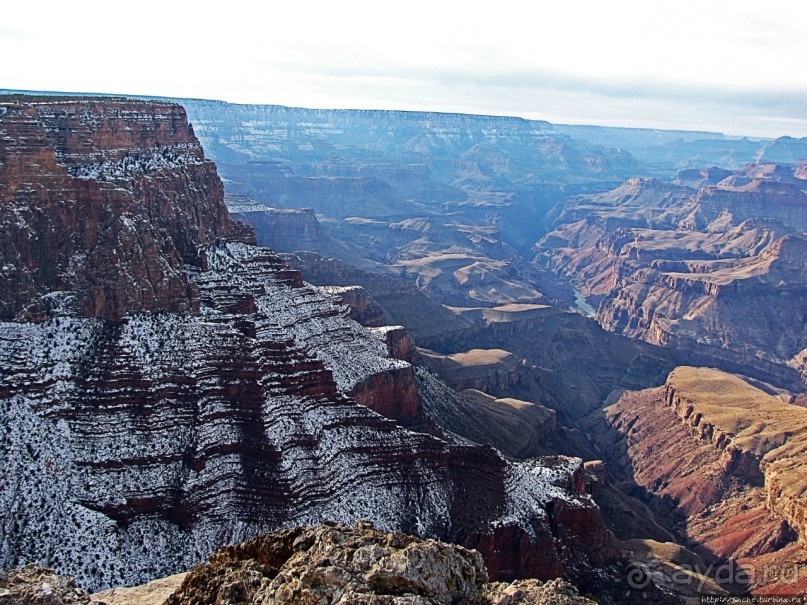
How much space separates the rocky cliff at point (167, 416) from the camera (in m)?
50.3

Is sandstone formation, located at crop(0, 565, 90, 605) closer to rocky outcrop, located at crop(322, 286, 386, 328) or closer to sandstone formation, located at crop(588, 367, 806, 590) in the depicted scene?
sandstone formation, located at crop(588, 367, 806, 590)

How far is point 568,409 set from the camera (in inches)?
5655

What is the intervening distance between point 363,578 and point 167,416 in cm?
4095

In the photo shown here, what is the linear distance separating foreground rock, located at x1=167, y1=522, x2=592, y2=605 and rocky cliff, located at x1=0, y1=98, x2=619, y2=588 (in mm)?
31198

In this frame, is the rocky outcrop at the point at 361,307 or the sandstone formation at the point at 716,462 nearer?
the sandstone formation at the point at 716,462

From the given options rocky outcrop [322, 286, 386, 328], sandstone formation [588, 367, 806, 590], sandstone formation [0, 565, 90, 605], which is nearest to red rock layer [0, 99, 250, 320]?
sandstone formation [0, 565, 90, 605]

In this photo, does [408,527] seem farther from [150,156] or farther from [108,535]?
[150,156]

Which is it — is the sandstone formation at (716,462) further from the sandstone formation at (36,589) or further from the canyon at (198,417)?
the sandstone formation at (36,589)

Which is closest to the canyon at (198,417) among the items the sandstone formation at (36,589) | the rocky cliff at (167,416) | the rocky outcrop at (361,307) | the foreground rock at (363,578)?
the rocky cliff at (167,416)

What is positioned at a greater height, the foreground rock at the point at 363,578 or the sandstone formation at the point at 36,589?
the foreground rock at the point at 363,578

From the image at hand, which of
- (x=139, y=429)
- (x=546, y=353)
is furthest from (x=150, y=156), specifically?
(x=546, y=353)

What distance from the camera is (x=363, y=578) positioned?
1834cm

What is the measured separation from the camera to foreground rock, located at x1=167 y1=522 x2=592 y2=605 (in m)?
18.0

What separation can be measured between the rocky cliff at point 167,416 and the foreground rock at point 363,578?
1228 inches
